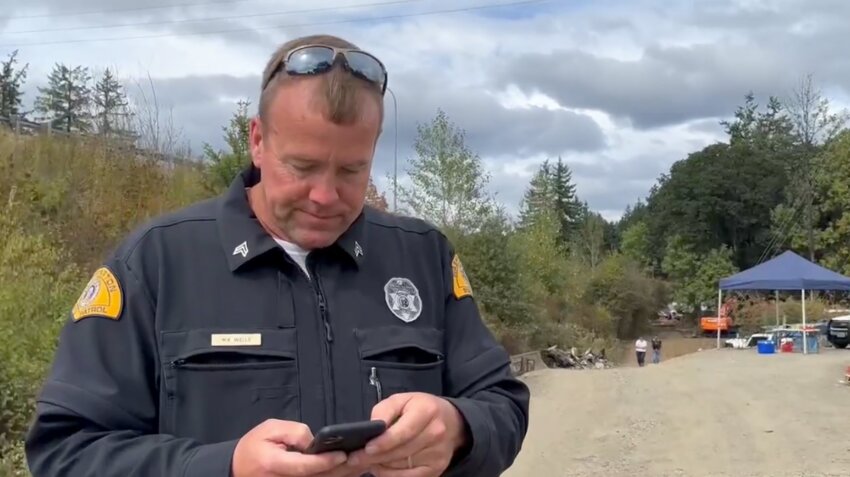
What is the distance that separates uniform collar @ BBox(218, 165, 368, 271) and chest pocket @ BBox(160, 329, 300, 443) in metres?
0.16

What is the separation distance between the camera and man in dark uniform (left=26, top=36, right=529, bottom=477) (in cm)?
165

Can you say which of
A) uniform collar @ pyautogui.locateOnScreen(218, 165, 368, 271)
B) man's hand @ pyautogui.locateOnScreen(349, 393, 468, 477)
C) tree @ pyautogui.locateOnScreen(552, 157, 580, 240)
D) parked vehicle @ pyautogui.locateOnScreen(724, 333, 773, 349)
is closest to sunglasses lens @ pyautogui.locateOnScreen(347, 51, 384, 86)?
uniform collar @ pyautogui.locateOnScreen(218, 165, 368, 271)

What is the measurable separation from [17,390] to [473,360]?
4.84 m

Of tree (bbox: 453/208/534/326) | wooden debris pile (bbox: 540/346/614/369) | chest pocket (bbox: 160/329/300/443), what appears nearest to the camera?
chest pocket (bbox: 160/329/300/443)

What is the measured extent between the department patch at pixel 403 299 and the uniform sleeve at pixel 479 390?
0.10 meters

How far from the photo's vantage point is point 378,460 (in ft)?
5.26

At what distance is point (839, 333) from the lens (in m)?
31.8

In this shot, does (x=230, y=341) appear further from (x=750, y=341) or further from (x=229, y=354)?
(x=750, y=341)

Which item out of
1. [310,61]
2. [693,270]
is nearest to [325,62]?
[310,61]

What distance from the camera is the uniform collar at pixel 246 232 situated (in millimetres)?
1838

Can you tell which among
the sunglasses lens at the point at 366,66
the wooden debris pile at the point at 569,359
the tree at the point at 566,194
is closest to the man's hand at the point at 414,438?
the sunglasses lens at the point at 366,66

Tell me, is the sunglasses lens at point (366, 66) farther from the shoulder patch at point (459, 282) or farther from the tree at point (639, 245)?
the tree at point (639, 245)

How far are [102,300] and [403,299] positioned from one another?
1.89 ft

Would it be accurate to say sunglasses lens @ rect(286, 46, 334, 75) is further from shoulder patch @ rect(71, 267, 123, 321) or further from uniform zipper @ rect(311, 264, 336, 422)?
shoulder patch @ rect(71, 267, 123, 321)
